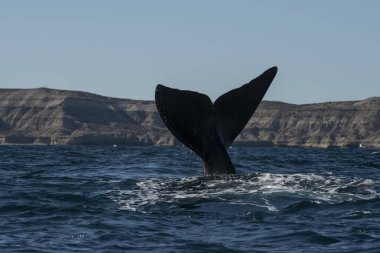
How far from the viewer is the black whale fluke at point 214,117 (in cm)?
1680

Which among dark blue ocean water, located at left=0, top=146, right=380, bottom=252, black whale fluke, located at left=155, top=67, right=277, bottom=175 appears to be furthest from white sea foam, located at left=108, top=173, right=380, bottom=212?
black whale fluke, located at left=155, top=67, right=277, bottom=175

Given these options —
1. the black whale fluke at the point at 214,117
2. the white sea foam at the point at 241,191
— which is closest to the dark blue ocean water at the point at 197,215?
the white sea foam at the point at 241,191

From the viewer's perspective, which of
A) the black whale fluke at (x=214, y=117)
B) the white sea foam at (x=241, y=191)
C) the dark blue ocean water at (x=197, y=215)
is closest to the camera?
the dark blue ocean water at (x=197, y=215)

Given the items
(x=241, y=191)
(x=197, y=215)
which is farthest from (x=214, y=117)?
(x=197, y=215)

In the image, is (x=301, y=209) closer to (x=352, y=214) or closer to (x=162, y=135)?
(x=352, y=214)

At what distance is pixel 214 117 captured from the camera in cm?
1720

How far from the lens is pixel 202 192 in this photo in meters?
16.6

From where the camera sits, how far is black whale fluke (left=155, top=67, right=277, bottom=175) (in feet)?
55.1

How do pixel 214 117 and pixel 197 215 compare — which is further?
pixel 214 117

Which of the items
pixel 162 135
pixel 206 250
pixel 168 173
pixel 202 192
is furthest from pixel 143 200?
pixel 162 135

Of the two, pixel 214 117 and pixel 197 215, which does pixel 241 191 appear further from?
pixel 197 215

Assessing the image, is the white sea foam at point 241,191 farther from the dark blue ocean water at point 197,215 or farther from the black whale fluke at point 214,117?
the black whale fluke at point 214,117

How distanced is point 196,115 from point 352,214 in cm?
379

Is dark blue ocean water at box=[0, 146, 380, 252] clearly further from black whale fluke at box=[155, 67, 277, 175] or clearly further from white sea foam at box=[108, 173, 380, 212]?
black whale fluke at box=[155, 67, 277, 175]
